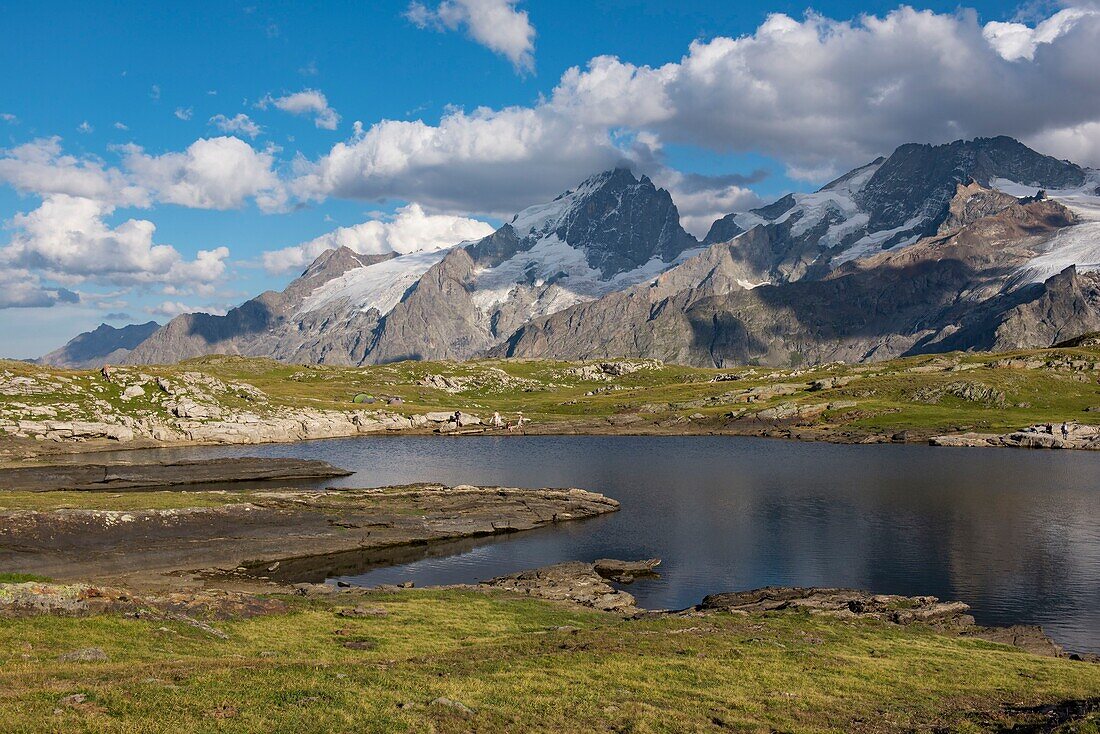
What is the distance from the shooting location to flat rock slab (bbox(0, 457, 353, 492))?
104m

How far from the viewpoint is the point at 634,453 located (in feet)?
532

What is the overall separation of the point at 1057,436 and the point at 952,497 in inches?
3053

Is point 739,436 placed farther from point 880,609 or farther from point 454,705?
point 454,705

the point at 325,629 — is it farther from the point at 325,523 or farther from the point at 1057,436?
the point at 1057,436

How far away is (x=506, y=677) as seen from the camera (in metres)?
29.8

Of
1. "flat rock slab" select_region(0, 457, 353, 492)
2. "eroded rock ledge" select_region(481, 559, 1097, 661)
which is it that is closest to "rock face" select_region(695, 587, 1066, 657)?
"eroded rock ledge" select_region(481, 559, 1097, 661)

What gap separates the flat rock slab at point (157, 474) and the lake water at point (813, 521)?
31.4ft

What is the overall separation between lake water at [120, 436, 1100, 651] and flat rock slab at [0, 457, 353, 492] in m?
9.58

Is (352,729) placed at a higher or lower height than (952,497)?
higher

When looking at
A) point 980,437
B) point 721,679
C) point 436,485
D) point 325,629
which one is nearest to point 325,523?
point 436,485

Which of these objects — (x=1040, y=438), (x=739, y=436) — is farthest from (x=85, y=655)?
(x=1040, y=438)

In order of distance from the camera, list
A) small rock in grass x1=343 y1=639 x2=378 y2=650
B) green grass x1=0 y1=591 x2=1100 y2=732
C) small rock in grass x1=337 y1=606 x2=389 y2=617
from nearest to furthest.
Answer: green grass x1=0 y1=591 x2=1100 y2=732 < small rock in grass x1=343 y1=639 x2=378 y2=650 < small rock in grass x1=337 y1=606 x2=389 y2=617

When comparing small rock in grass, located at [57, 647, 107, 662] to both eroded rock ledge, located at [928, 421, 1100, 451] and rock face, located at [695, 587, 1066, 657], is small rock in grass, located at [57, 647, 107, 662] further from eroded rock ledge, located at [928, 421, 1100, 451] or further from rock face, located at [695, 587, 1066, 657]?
eroded rock ledge, located at [928, 421, 1100, 451]

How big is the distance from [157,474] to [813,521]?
92.8 meters
